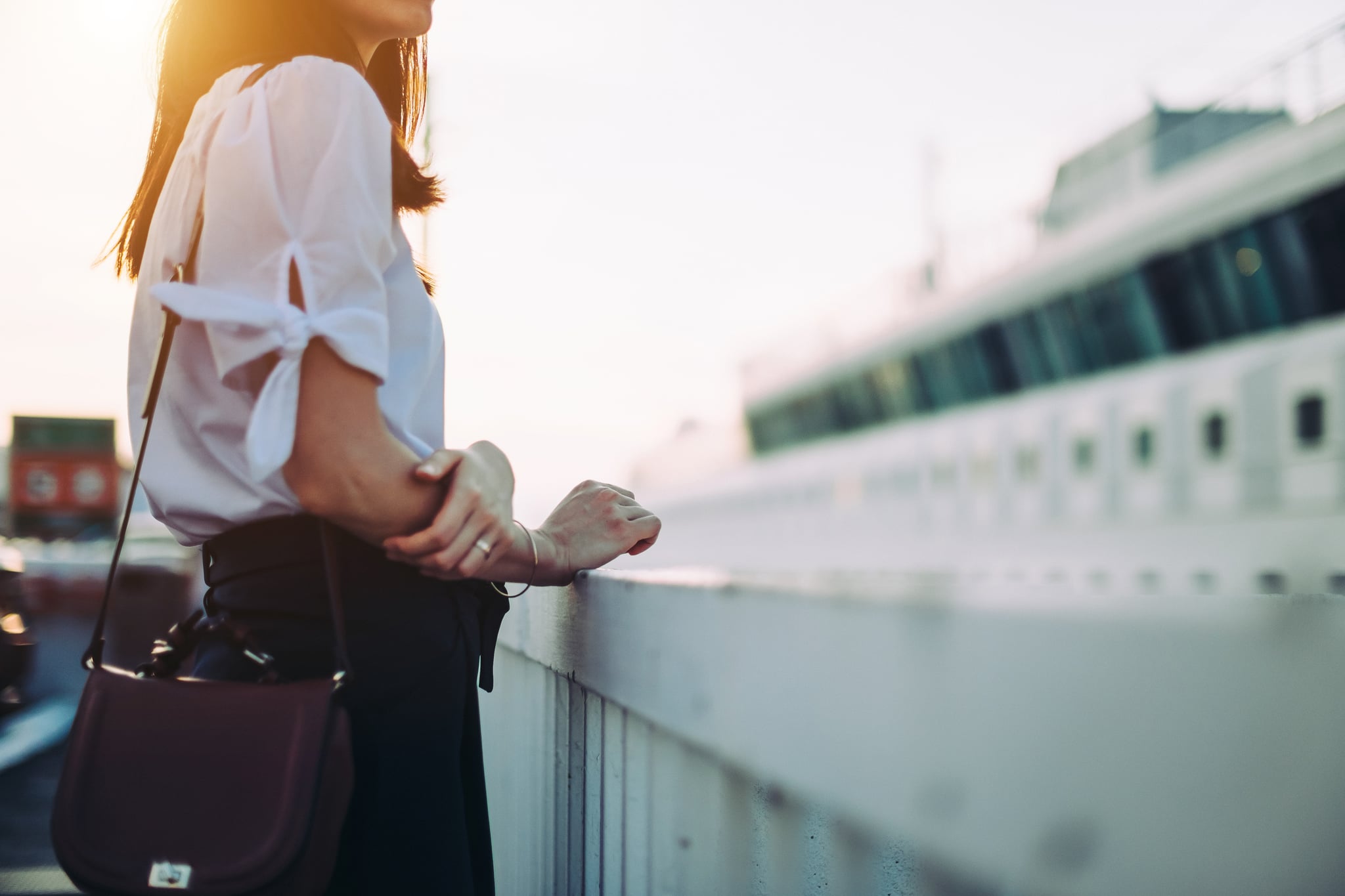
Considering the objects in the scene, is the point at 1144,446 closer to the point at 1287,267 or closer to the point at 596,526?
the point at 1287,267

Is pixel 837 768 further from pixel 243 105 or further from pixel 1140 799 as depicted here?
pixel 243 105

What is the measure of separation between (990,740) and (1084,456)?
15.8m

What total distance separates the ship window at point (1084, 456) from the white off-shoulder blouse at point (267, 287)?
15332 millimetres

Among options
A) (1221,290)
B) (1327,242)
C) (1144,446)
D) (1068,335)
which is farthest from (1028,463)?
(1327,242)

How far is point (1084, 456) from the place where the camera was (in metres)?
Answer: 15.4

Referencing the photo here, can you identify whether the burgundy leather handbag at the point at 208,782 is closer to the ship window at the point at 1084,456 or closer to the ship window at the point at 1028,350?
the ship window at the point at 1084,456

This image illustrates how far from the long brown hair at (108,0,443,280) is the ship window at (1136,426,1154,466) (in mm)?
14369

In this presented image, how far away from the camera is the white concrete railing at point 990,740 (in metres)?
0.56

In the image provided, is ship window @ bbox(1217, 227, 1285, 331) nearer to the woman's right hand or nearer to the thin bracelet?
the woman's right hand

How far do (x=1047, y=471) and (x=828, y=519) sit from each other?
6.36 meters

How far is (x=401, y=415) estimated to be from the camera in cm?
113

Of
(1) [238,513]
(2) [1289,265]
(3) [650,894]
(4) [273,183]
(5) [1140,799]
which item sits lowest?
(3) [650,894]

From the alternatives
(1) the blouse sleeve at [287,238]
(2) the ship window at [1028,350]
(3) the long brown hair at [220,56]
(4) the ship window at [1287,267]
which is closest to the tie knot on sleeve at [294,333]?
(1) the blouse sleeve at [287,238]

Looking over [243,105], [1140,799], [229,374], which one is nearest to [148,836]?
[229,374]
